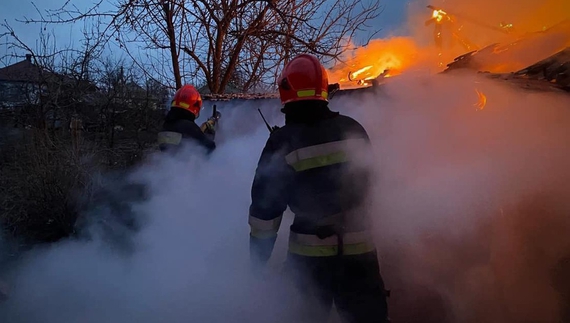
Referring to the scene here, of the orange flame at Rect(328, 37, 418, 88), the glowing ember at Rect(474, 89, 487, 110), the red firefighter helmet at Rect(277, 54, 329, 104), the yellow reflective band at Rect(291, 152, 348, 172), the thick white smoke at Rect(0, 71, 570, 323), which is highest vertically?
the orange flame at Rect(328, 37, 418, 88)

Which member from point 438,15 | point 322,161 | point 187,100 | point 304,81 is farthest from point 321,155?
point 438,15

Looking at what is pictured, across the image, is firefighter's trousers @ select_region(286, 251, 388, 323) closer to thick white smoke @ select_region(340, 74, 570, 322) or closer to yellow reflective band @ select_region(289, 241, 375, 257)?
yellow reflective band @ select_region(289, 241, 375, 257)

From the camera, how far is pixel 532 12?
6.33m

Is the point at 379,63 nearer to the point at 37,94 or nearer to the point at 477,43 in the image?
the point at 477,43

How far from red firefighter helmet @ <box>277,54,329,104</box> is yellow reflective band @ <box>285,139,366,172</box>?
33cm

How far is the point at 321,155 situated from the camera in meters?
2.56

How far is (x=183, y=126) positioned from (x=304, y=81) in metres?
2.38

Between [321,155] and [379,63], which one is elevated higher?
[379,63]

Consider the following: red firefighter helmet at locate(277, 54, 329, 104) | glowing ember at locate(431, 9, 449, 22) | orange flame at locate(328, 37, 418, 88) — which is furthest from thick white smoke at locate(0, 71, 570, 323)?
glowing ember at locate(431, 9, 449, 22)

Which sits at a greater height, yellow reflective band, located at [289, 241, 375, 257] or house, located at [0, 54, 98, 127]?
house, located at [0, 54, 98, 127]

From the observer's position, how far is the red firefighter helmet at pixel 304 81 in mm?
2701

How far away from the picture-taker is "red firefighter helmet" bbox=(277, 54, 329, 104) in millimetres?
2701

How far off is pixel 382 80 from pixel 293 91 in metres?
1.69

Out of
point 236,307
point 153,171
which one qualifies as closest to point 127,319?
point 236,307
